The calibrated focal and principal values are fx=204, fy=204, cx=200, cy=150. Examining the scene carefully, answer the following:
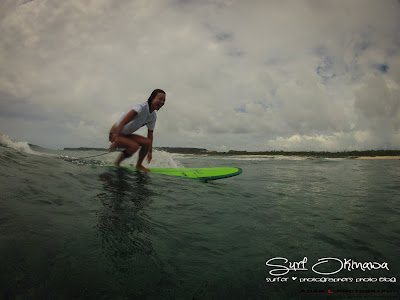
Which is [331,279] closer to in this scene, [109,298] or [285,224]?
[285,224]

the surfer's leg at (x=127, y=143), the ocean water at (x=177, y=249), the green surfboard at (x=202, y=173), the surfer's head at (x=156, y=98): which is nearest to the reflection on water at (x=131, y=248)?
the ocean water at (x=177, y=249)

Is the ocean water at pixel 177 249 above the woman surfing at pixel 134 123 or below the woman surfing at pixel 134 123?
below

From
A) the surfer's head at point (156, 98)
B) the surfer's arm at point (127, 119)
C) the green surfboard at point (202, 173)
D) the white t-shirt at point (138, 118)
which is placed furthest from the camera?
the green surfboard at point (202, 173)

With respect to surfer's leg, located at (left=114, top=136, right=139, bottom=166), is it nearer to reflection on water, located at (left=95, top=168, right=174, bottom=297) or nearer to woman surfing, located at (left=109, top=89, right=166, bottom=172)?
woman surfing, located at (left=109, top=89, right=166, bottom=172)

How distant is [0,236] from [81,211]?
941 millimetres

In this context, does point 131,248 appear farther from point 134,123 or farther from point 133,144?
point 134,123

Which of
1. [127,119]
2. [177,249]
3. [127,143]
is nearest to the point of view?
[177,249]

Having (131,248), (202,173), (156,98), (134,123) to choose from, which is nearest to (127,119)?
(134,123)

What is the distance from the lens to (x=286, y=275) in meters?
1.73

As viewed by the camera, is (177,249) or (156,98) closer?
(177,249)

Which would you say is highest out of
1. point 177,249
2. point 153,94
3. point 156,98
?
point 153,94

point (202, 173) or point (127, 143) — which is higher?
point (127, 143)

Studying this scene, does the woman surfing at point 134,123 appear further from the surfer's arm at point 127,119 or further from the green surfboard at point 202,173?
the green surfboard at point 202,173

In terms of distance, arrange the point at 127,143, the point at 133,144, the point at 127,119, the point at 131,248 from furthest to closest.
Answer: the point at 133,144, the point at 127,143, the point at 127,119, the point at 131,248
